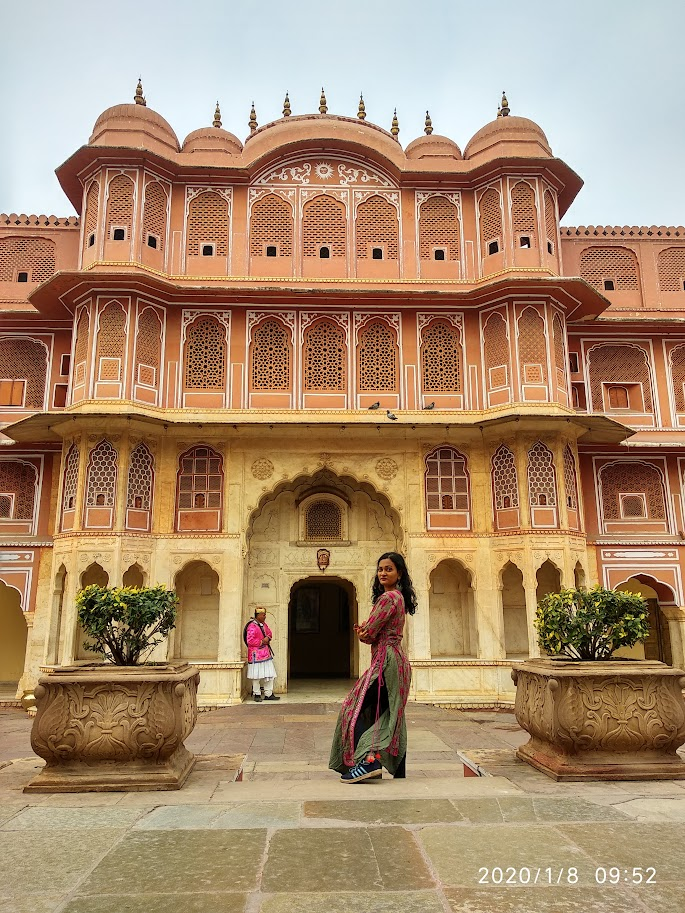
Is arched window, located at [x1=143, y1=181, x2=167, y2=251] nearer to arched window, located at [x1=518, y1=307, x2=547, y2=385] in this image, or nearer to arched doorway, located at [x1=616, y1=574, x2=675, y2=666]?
arched window, located at [x1=518, y1=307, x2=547, y2=385]

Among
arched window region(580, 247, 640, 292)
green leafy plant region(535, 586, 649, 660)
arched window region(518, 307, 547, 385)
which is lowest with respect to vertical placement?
green leafy plant region(535, 586, 649, 660)

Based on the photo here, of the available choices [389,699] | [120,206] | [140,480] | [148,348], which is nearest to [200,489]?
[140,480]

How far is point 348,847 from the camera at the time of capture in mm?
3250

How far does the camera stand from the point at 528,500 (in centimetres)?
1284

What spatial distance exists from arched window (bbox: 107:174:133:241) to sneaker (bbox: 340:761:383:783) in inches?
458

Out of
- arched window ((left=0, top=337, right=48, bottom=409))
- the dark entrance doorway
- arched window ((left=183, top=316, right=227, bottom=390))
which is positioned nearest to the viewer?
arched window ((left=183, top=316, right=227, bottom=390))

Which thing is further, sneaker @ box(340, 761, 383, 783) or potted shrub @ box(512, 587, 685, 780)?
sneaker @ box(340, 761, 383, 783)

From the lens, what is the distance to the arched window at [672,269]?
1584cm

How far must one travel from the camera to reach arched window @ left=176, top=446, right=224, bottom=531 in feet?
43.3

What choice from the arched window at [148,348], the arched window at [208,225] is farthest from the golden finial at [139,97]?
the arched window at [148,348]

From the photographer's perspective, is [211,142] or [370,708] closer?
[370,708]

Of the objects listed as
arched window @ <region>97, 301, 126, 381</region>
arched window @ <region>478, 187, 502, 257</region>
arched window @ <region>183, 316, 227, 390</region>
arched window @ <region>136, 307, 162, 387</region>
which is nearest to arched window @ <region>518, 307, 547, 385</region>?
arched window @ <region>478, 187, 502, 257</region>

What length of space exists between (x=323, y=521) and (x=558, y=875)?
38.2 feet

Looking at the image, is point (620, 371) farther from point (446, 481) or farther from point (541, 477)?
point (446, 481)
